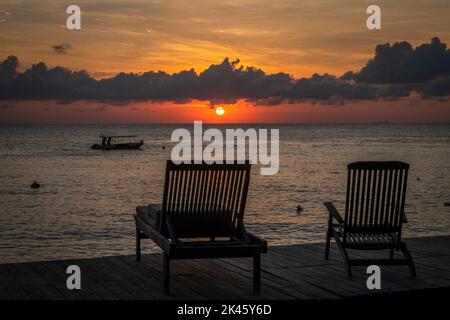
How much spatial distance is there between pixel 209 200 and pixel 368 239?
6.16 ft

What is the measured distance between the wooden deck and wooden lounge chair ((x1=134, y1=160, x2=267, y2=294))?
1.21 ft

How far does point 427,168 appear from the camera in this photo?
60.7 m

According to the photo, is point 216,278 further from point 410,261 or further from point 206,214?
point 410,261

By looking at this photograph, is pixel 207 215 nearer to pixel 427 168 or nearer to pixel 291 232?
pixel 291 232

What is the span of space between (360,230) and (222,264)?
1.72 metres

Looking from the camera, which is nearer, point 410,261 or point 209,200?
point 209,200

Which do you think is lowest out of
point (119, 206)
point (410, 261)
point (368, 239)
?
point (119, 206)

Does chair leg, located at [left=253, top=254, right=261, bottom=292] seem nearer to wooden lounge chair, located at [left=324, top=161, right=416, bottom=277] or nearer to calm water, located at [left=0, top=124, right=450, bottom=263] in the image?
wooden lounge chair, located at [left=324, top=161, right=416, bottom=277]

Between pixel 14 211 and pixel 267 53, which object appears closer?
pixel 14 211

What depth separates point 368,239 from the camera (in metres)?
7.08

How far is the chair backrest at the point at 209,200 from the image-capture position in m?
6.37

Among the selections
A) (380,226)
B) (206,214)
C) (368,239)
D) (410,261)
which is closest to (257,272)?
(206,214)

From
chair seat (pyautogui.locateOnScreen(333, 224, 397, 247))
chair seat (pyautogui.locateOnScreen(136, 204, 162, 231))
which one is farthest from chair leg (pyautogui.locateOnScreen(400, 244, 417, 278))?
chair seat (pyautogui.locateOnScreen(136, 204, 162, 231))
